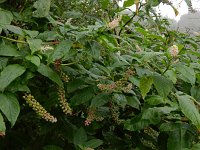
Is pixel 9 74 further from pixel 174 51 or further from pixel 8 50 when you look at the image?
pixel 174 51

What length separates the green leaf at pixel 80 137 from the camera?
1.49 metres

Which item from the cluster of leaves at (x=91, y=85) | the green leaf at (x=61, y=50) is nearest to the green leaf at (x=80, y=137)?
the cluster of leaves at (x=91, y=85)

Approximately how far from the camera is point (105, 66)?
1.56 m

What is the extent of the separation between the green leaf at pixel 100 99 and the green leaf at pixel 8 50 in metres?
0.36

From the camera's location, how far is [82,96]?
149 centimetres

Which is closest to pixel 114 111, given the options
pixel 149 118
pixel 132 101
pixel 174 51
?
pixel 132 101

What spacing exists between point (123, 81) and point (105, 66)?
14cm

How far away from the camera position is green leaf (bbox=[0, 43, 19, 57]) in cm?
130

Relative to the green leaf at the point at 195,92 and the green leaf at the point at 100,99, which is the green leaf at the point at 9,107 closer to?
the green leaf at the point at 100,99

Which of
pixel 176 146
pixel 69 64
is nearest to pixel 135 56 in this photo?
pixel 69 64

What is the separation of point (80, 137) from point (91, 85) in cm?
22

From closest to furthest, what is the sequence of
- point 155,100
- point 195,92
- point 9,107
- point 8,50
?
point 9,107, point 8,50, point 155,100, point 195,92

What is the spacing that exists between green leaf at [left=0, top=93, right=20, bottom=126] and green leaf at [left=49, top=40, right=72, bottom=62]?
20 centimetres

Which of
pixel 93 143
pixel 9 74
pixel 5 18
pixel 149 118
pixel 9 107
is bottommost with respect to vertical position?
pixel 93 143
